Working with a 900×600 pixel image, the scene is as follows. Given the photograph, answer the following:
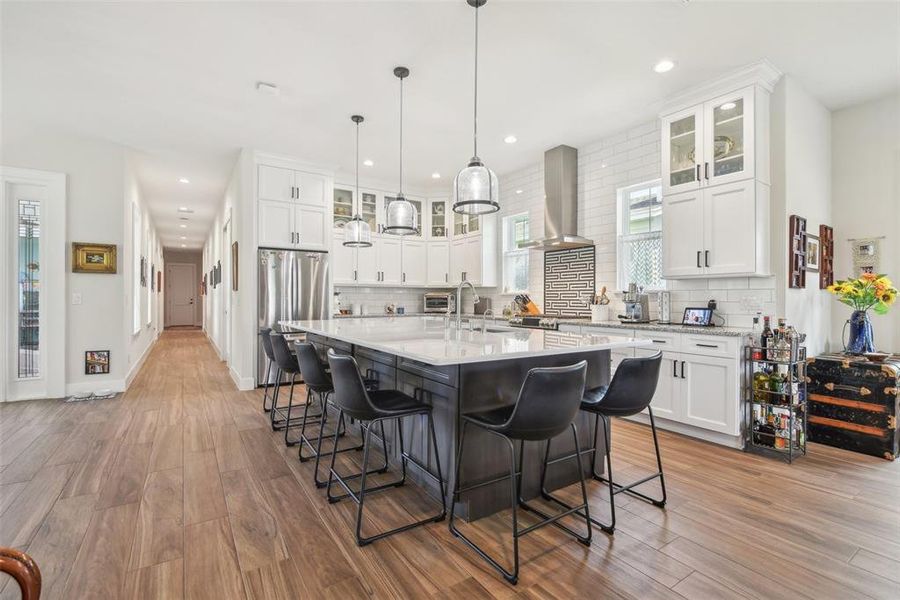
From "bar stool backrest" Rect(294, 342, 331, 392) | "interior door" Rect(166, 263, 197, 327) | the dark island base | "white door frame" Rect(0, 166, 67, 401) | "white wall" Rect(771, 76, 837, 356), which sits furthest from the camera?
"interior door" Rect(166, 263, 197, 327)

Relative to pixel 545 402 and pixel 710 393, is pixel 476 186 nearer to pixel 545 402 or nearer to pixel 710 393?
pixel 545 402

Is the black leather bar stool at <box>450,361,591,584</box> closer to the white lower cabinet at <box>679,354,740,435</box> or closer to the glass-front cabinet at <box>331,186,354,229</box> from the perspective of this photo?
the white lower cabinet at <box>679,354,740,435</box>

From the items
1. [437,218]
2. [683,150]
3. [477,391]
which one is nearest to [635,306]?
[683,150]

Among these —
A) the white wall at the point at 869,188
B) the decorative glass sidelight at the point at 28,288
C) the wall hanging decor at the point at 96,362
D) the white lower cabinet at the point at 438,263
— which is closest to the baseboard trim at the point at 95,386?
the wall hanging decor at the point at 96,362

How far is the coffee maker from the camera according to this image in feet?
13.7

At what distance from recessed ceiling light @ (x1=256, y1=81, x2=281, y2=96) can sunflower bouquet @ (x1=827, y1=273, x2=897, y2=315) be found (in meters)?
4.90

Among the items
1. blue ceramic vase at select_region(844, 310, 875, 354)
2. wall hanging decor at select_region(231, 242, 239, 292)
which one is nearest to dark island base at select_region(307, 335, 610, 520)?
blue ceramic vase at select_region(844, 310, 875, 354)

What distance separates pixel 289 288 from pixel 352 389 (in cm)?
382

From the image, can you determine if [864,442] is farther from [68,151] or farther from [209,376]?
[68,151]

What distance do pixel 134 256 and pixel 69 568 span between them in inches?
199

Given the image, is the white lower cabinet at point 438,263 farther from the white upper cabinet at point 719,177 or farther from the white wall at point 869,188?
the white wall at point 869,188

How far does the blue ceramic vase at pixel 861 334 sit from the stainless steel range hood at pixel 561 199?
2.34 m

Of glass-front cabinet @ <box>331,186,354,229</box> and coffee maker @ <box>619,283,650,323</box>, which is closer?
coffee maker @ <box>619,283,650,323</box>

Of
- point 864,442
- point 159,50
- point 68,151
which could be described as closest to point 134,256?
point 68,151
